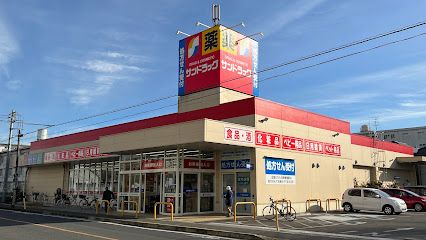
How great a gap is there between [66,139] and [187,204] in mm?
18407

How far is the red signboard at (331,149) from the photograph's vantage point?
28234 mm

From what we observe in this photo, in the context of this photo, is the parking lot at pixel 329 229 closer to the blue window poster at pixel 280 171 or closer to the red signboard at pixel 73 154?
the blue window poster at pixel 280 171

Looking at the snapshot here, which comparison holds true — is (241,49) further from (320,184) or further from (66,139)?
(66,139)

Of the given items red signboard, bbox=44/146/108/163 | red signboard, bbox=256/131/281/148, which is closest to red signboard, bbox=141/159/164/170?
red signboard, bbox=256/131/281/148

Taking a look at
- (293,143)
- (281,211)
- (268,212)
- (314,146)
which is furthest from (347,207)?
(281,211)

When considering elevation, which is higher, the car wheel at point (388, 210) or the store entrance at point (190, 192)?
the store entrance at point (190, 192)

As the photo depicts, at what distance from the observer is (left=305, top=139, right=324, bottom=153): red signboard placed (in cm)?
2633

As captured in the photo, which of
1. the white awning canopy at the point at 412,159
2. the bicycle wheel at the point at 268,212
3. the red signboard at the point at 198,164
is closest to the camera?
the bicycle wheel at the point at 268,212

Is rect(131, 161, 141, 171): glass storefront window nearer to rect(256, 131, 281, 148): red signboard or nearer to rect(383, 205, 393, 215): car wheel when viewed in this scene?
rect(256, 131, 281, 148): red signboard

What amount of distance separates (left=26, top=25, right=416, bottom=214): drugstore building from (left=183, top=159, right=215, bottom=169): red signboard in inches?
2.2

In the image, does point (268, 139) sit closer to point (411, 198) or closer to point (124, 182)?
point (124, 182)

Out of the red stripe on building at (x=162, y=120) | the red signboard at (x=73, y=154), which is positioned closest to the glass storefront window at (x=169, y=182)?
the red stripe on building at (x=162, y=120)

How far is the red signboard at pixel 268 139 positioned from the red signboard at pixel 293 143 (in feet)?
2.16

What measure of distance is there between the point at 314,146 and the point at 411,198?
8574 millimetres
